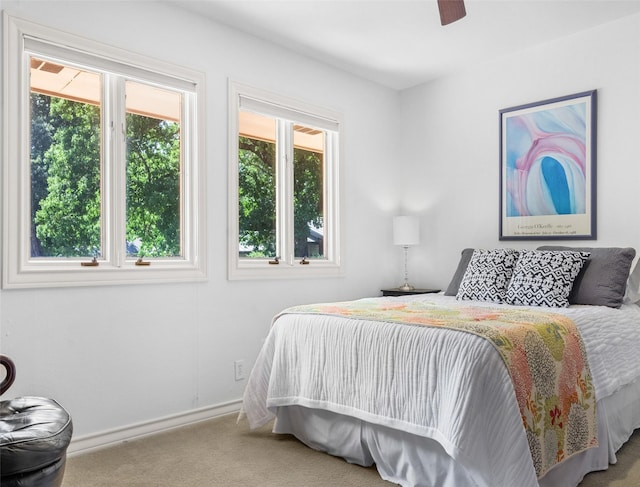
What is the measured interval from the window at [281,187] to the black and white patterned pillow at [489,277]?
3.71ft

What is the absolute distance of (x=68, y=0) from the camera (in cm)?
276

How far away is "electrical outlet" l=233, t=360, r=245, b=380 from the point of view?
3.50m

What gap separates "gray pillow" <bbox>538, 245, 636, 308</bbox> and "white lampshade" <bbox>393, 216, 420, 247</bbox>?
1.49 metres

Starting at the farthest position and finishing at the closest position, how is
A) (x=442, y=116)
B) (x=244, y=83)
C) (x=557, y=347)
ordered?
(x=442, y=116) → (x=244, y=83) → (x=557, y=347)

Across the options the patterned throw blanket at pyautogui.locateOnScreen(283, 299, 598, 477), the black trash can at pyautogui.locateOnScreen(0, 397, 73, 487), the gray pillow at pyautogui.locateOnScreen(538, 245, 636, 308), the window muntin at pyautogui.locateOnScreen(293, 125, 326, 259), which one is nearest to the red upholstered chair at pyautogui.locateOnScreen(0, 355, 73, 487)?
the black trash can at pyautogui.locateOnScreen(0, 397, 73, 487)

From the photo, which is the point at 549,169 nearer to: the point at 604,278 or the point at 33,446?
the point at 604,278

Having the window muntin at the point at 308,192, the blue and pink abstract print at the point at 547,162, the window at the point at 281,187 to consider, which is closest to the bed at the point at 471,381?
the blue and pink abstract print at the point at 547,162

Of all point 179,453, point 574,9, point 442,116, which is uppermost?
point 574,9

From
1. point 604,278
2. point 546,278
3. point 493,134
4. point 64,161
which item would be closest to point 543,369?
point 546,278

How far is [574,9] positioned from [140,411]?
11.8 ft

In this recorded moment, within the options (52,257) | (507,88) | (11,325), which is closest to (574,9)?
(507,88)

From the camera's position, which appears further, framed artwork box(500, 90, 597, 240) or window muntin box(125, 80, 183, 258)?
framed artwork box(500, 90, 597, 240)

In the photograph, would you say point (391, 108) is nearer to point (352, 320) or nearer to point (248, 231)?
point (248, 231)

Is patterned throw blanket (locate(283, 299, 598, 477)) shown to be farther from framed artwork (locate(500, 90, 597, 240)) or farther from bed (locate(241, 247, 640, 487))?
framed artwork (locate(500, 90, 597, 240))
